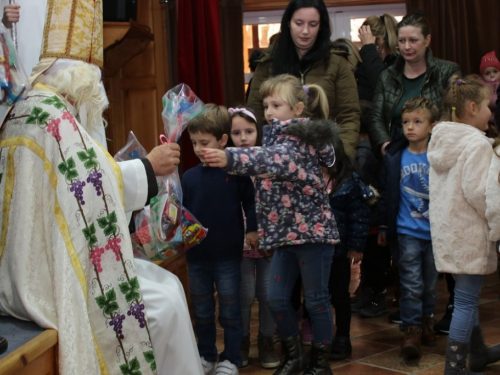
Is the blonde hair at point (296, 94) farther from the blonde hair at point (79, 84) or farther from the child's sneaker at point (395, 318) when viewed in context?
the child's sneaker at point (395, 318)

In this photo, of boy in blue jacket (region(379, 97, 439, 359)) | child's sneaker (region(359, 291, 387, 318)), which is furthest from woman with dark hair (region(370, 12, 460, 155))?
child's sneaker (region(359, 291, 387, 318))

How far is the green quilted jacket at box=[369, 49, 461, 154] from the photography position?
4.42m

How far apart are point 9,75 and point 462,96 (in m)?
2.04

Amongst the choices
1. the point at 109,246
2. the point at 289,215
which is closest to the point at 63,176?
the point at 109,246

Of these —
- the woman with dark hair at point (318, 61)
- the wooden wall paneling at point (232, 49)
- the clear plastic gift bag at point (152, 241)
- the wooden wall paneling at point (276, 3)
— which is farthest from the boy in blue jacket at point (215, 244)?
the wooden wall paneling at point (276, 3)

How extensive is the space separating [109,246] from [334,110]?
79.9 inches

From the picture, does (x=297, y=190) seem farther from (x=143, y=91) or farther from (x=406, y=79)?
(x=143, y=91)

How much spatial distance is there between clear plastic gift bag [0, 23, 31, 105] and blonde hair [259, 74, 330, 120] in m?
1.35

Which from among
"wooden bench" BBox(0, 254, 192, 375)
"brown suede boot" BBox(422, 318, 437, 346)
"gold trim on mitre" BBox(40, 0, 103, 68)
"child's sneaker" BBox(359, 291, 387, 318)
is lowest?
"child's sneaker" BBox(359, 291, 387, 318)

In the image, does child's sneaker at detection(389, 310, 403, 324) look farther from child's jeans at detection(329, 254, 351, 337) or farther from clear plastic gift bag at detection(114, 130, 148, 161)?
clear plastic gift bag at detection(114, 130, 148, 161)

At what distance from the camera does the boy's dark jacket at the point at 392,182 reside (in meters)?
4.03

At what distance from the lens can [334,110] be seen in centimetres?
414

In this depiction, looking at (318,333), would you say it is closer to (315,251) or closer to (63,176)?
(315,251)

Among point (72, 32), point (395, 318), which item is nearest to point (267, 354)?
point (395, 318)
